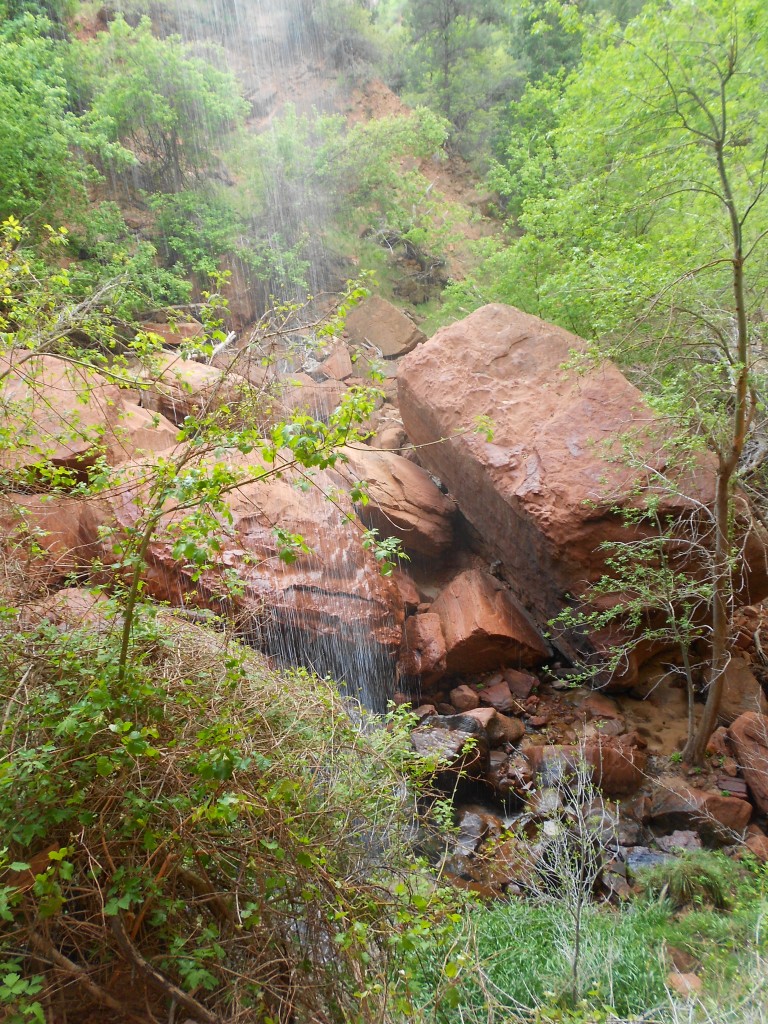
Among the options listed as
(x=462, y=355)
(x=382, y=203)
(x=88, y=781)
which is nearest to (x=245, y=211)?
(x=382, y=203)

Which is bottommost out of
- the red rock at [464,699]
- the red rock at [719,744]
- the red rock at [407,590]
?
the red rock at [719,744]

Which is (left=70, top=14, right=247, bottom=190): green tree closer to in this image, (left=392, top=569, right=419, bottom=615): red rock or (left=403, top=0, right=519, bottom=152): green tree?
(left=403, top=0, right=519, bottom=152): green tree

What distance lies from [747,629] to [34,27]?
1469 cm

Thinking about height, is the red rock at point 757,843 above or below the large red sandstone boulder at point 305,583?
below

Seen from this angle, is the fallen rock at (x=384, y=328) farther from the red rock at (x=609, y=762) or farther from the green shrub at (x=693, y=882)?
the green shrub at (x=693, y=882)

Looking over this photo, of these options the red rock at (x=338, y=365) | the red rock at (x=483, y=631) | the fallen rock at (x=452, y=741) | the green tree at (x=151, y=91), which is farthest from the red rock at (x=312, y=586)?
the green tree at (x=151, y=91)

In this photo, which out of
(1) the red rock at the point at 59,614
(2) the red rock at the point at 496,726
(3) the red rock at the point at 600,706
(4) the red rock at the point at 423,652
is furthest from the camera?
(4) the red rock at the point at 423,652

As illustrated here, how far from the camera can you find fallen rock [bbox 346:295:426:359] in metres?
14.6

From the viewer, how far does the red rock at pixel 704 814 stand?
6.20m

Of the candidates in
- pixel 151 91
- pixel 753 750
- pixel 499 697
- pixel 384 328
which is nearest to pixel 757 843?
pixel 753 750

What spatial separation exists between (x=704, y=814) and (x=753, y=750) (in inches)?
41.4

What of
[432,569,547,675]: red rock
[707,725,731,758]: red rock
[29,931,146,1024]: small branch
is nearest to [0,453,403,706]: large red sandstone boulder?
[432,569,547,675]: red rock

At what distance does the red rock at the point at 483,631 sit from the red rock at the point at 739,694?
235 centimetres

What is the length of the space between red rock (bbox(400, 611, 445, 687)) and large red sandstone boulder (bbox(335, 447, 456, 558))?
58.3 inches
